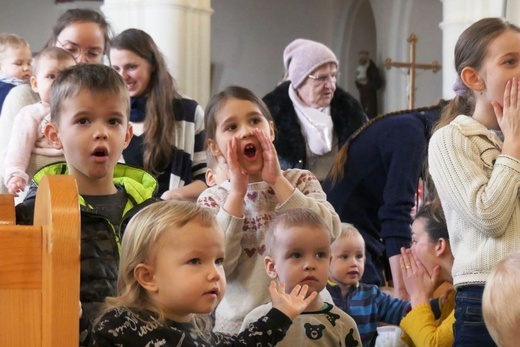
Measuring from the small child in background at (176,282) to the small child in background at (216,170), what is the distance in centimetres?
76

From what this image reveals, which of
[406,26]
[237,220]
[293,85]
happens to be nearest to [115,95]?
[237,220]

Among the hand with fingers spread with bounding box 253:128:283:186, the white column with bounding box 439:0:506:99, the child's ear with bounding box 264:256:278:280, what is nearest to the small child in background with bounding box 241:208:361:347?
the child's ear with bounding box 264:256:278:280

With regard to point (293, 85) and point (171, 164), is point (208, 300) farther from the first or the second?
point (293, 85)

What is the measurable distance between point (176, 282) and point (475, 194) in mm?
846

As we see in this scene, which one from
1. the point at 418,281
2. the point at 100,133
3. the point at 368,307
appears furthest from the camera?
the point at 368,307

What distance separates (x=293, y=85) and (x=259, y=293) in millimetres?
1868

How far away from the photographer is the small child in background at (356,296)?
13.0 feet

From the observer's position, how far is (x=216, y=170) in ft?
11.8

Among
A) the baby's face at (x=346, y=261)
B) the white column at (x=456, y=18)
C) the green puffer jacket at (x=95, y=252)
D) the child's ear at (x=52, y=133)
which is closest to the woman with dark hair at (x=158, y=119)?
the baby's face at (x=346, y=261)

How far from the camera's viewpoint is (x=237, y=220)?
124 inches

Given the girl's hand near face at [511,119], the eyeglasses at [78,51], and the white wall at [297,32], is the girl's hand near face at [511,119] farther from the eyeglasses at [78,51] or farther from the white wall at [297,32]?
the white wall at [297,32]

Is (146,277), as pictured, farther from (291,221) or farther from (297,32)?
(297,32)

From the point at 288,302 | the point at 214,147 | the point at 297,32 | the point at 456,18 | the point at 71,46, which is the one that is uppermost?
the point at 297,32

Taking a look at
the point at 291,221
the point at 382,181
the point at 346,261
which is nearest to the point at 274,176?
the point at 291,221
